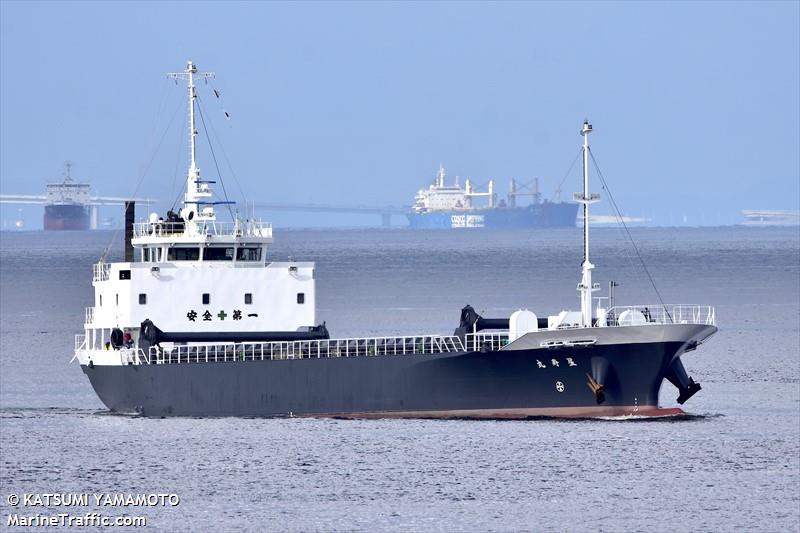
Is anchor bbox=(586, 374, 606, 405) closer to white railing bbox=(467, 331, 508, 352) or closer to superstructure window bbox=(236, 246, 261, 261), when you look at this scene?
white railing bbox=(467, 331, 508, 352)

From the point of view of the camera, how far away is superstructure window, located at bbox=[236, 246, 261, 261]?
58.5 metres

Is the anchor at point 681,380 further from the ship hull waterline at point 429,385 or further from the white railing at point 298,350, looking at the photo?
the white railing at point 298,350

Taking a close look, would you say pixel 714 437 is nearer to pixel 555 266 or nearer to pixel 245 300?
pixel 245 300

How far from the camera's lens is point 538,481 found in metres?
42.8

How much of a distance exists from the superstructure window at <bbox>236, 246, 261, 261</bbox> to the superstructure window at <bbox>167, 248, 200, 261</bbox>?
141cm

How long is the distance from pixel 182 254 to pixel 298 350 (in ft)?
20.5

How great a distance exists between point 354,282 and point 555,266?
42246 millimetres

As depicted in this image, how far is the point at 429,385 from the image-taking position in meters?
52.2

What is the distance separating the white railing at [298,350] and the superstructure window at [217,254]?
3.15 meters

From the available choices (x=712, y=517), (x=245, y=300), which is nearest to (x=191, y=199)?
(x=245, y=300)

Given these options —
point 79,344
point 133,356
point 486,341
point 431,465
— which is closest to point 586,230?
point 486,341

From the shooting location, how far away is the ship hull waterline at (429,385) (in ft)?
167

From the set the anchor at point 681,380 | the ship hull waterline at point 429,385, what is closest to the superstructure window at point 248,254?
the ship hull waterline at point 429,385

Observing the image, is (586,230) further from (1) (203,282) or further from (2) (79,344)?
(2) (79,344)
